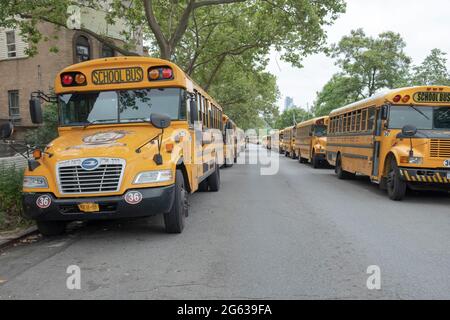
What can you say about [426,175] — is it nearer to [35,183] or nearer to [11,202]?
[35,183]

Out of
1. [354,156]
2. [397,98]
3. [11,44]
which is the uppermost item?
[11,44]

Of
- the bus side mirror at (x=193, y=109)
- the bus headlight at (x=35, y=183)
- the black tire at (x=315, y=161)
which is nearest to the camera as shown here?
the bus headlight at (x=35, y=183)

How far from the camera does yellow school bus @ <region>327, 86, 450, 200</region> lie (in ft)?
31.1

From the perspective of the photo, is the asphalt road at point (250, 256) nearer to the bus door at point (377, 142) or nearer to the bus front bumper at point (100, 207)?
the bus front bumper at point (100, 207)

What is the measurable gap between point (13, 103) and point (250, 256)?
2463 centimetres

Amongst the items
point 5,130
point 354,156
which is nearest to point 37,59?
point 354,156

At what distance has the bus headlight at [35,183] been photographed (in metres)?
5.93

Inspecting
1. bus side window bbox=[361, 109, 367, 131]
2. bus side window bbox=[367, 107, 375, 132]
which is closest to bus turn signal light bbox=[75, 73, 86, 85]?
bus side window bbox=[367, 107, 375, 132]

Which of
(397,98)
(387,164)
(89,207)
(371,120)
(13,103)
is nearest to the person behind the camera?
(89,207)

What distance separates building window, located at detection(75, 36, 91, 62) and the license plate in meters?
20.3

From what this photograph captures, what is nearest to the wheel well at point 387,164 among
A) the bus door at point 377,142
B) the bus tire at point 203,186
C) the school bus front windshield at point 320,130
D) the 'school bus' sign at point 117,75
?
the bus door at point 377,142

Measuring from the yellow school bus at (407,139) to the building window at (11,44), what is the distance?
21.9 m

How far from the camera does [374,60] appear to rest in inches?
1399

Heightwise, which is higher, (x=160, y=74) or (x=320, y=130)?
(x=160, y=74)
